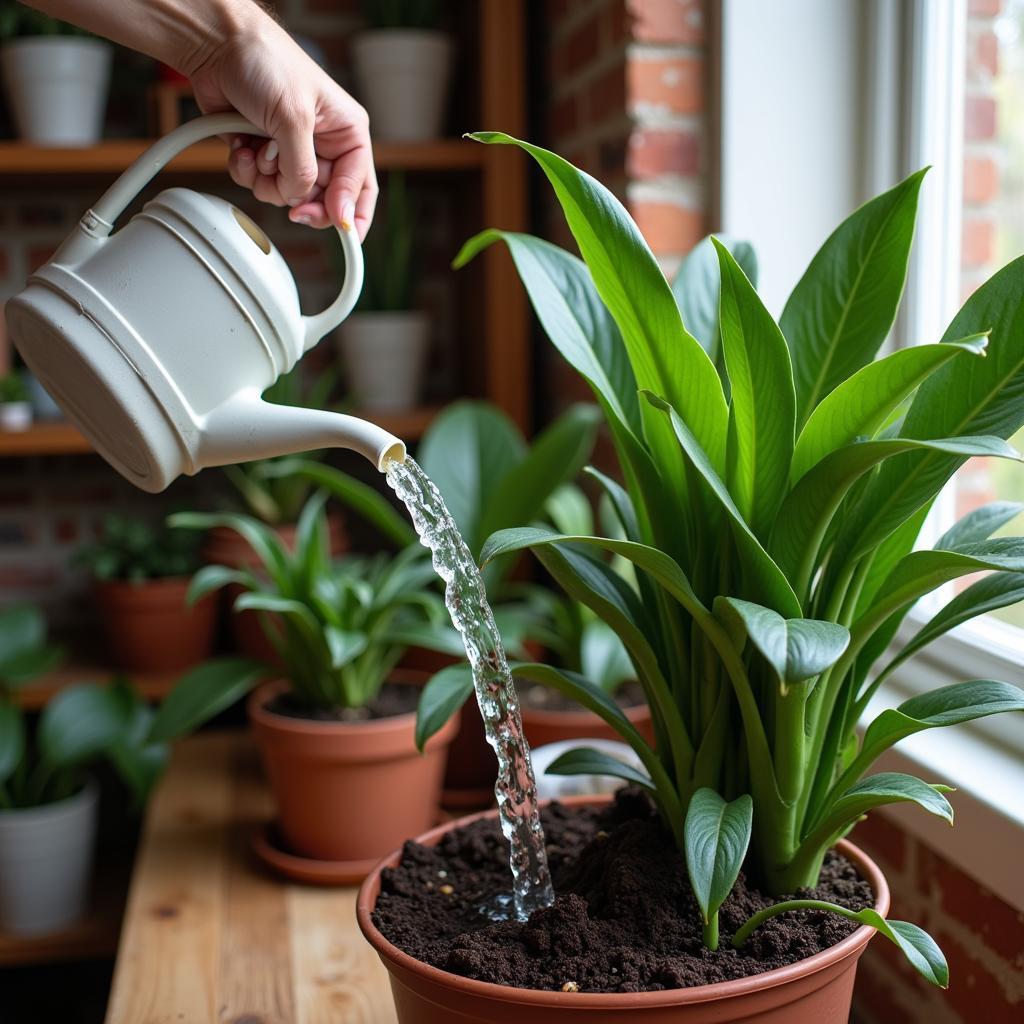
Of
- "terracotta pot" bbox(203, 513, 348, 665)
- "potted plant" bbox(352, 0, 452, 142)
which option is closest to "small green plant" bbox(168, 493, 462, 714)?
"terracotta pot" bbox(203, 513, 348, 665)

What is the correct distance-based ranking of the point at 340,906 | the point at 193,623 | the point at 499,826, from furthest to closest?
1. the point at 193,623
2. the point at 340,906
3. the point at 499,826

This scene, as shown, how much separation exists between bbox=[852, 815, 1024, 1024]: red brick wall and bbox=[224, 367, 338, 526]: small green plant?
1091mm

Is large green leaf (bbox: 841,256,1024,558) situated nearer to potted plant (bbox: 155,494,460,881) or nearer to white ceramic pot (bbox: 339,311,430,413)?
potted plant (bbox: 155,494,460,881)

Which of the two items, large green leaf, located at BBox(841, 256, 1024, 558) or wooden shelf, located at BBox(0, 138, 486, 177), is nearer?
Result: large green leaf, located at BBox(841, 256, 1024, 558)

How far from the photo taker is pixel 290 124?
88 cm

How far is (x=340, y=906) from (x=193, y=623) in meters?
0.81

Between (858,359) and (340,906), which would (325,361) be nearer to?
(340,906)

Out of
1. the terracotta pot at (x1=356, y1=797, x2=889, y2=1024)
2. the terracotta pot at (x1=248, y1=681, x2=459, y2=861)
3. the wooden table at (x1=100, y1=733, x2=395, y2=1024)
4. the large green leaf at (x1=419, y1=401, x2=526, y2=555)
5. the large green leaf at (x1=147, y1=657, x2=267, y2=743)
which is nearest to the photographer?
the terracotta pot at (x1=356, y1=797, x2=889, y2=1024)

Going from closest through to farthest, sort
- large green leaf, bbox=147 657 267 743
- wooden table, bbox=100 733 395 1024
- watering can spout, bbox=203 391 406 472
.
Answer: watering can spout, bbox=203 391 406 472, wooden table, bbox=100 733 395 1024, large green leaf, bbox=147 657 267 743

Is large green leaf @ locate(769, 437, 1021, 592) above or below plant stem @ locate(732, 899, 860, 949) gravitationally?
above

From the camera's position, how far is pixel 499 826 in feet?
3.26

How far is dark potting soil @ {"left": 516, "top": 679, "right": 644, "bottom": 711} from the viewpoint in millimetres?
1532

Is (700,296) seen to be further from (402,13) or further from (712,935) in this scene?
(402,13)

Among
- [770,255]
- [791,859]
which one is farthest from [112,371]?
[770,255]
